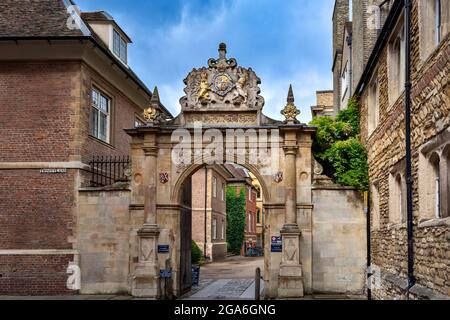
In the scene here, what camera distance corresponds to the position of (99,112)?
69.6 ft

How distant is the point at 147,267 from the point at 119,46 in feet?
36.5

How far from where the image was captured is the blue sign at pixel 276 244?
18094 mm

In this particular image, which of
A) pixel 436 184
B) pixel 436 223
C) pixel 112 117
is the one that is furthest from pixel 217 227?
pixel 436 223

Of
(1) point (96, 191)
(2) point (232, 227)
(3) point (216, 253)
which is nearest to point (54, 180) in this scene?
(1) point (96, 191)

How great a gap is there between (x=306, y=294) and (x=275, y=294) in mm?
891

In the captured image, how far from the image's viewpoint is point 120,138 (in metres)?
23.7

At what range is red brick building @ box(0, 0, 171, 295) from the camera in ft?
59.4

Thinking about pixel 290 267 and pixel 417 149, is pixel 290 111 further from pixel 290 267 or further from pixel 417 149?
pixel 417 149

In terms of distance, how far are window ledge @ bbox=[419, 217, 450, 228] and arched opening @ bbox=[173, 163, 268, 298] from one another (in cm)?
830

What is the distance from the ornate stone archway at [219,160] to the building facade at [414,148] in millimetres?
2146

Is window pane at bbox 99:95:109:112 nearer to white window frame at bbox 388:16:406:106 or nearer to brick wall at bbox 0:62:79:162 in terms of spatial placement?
brick wall at bbox 0:62:79:162

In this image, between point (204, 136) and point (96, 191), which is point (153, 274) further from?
point (204, 136)

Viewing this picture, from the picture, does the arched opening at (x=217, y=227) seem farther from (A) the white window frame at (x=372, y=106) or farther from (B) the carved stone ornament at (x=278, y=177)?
(A) the white window frame at (x=372, y=106)

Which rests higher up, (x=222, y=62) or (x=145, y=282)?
(x=222, y=62)
